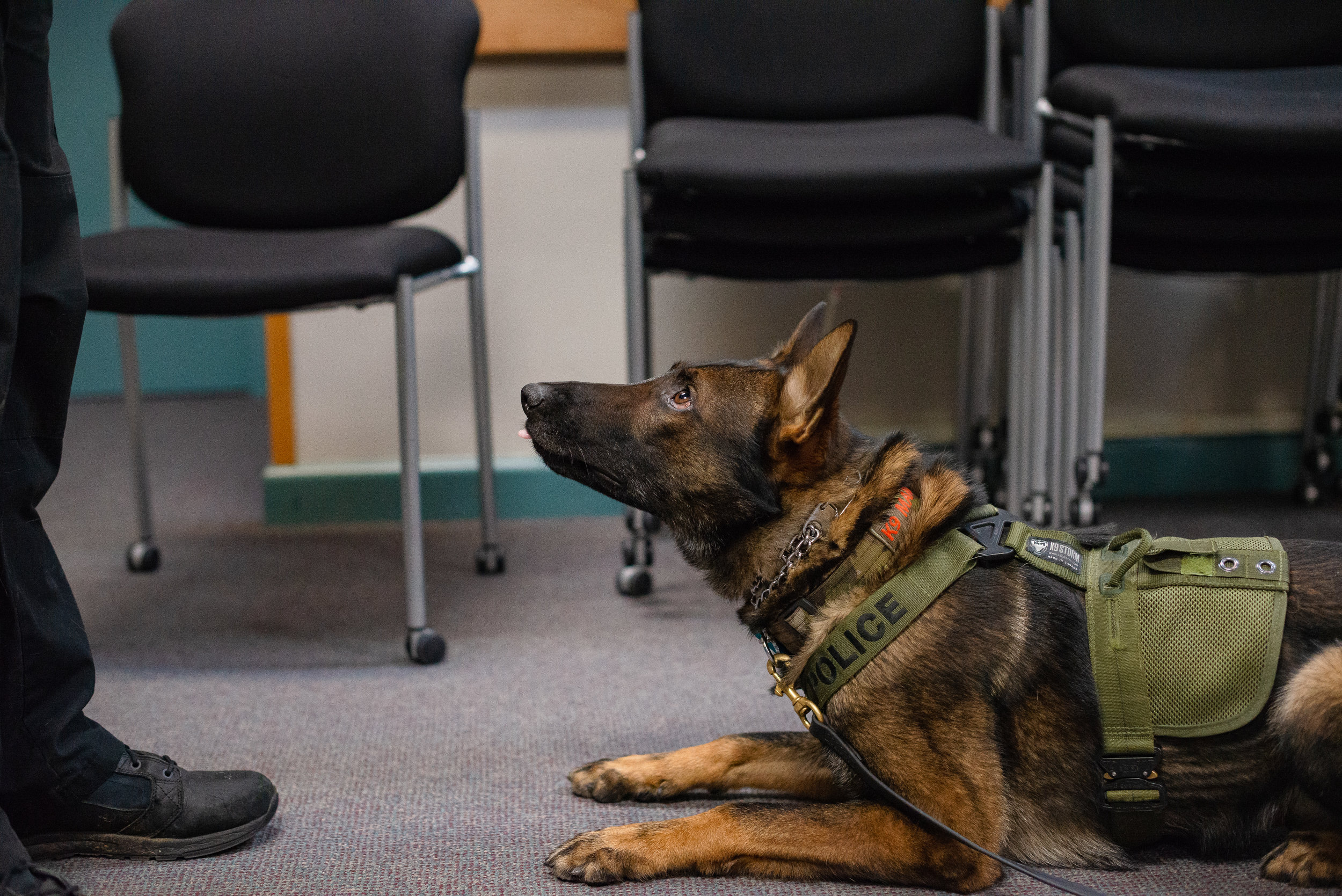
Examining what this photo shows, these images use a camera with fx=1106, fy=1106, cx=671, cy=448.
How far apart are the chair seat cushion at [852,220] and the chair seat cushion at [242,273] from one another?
0.59 meters

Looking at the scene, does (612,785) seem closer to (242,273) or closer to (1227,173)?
(242,273)

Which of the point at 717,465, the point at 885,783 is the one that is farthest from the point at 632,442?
the point at 885,783

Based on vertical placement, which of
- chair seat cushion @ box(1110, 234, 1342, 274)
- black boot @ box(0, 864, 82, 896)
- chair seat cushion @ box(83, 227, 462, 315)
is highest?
chair seat cushion @ box(83, 227, 462, 315)

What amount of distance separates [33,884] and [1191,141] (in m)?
2.07

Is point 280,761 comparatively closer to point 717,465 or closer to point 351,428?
point 717,465

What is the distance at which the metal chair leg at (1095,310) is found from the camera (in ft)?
7.02

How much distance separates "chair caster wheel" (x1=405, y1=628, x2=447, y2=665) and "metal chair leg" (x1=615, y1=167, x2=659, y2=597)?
48 cm

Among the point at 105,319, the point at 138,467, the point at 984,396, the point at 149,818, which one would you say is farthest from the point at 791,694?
the point at 105,319

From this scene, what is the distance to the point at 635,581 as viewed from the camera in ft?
7.86

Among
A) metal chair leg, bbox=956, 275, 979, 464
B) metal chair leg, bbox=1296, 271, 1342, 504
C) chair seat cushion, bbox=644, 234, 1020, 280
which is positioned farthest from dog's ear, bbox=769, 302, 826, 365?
metal chair leg, bbox=1296, 271, 1342, 504

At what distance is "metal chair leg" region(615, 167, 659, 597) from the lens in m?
2.30

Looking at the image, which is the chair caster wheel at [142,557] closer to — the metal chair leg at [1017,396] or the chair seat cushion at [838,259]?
the chair seat cushion at [838,259]

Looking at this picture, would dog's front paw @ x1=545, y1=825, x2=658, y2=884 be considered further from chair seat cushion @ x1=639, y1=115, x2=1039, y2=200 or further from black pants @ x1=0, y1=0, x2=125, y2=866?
chair seat cushion @ x1=639, y1=115, x2=1039, y2=200

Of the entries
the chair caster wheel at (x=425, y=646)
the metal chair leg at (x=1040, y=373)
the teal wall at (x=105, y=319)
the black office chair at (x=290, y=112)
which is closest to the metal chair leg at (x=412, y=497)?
the chair caster wheel at (x=425, y=646)
